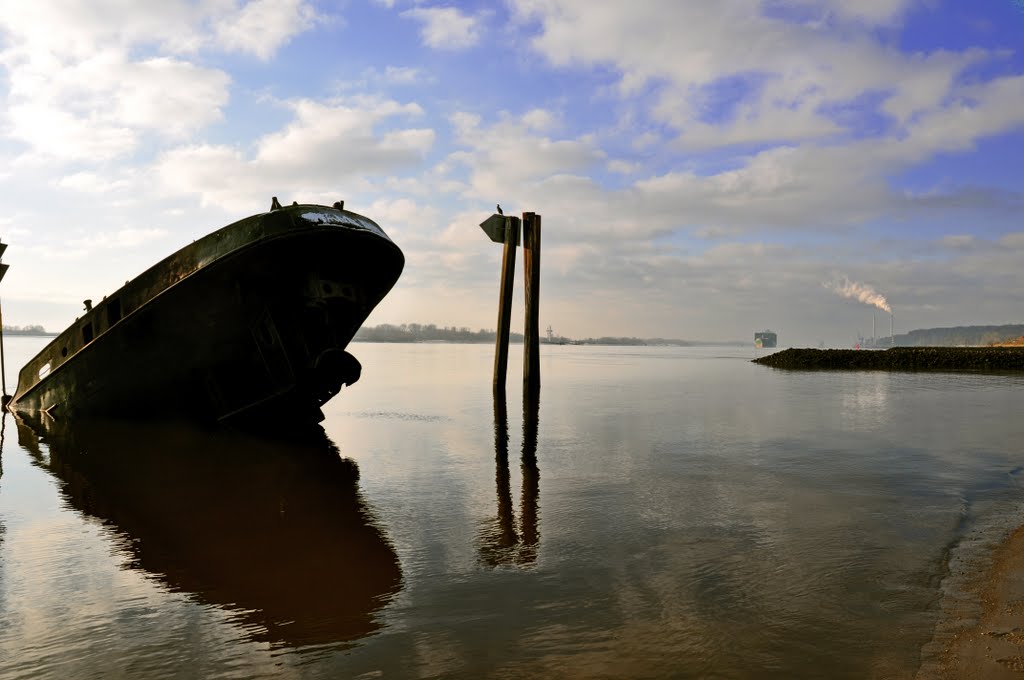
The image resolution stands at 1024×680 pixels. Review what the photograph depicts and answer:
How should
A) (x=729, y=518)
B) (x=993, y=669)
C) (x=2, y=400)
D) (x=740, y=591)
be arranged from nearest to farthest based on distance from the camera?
1. (x=993, y=669)
2. (x=740, y=591)
3. (x=729, y=518)
4. (x=2, y=400)

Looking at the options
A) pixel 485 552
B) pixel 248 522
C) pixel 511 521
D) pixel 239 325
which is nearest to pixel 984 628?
pixel 485 552

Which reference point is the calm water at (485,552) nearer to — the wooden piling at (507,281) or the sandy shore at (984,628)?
the sandy shore at (984,628)

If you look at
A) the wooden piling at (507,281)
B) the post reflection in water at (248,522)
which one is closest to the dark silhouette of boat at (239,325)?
the post reflection in water at (248,522)

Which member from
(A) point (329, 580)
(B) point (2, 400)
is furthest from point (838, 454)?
(B) point (2, 400)

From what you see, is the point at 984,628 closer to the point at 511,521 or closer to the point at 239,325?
the point at 511,521

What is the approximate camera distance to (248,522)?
729 centimetres

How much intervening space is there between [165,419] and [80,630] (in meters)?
11.1

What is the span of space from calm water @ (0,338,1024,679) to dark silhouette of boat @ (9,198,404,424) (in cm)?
111

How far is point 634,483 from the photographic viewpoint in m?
9.17

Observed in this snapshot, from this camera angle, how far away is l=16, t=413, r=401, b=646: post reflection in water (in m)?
4.79

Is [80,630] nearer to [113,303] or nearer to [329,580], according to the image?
[329,580]

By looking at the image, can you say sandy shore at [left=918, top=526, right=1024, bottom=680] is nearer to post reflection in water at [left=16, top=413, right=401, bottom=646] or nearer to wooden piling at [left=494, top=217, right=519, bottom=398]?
post reflection in water at [left=16, top=413, right=401, bottom=646]

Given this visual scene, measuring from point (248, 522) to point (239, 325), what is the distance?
22.4 feet

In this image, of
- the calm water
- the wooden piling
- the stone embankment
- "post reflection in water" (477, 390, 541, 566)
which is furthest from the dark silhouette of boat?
the stone embankment
